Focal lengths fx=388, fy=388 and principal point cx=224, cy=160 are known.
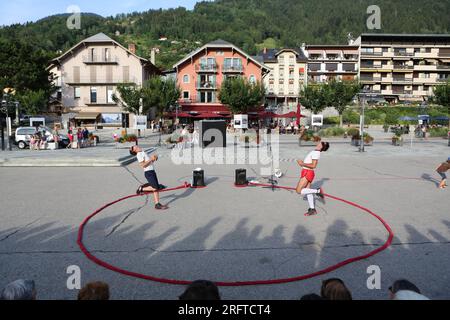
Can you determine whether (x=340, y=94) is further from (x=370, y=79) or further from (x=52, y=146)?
(x=52, y=146)

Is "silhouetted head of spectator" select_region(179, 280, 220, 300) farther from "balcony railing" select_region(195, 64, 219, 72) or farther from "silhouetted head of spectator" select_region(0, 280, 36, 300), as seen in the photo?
"balcony railing" select_region(195, 64, 219, 72)

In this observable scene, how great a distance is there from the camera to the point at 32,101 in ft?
179

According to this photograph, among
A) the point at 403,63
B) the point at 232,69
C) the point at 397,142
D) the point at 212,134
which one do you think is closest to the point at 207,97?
the point at 232,69

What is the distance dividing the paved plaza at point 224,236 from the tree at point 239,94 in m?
40.1

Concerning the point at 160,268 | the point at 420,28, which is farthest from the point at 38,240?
the point at 420,28

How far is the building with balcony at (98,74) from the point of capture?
57812 millimetres

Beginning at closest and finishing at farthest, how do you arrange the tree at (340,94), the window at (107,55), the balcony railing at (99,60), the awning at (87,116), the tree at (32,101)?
the tree at (340,94)
the tree at (32,101)
the awning at (87,116)
the balcony railing at (99,60)
the window at (107,55)

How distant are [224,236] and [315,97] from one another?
1944 inches

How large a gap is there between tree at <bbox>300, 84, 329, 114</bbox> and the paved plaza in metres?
41.4

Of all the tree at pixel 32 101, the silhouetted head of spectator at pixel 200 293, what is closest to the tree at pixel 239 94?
the tree at pixel 32 101

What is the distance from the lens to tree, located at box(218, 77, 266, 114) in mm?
52594

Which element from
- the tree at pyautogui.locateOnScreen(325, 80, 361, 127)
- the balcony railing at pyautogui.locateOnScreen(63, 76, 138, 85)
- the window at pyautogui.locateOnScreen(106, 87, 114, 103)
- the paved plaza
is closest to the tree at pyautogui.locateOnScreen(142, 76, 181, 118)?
the balcony railing at pyautogui.locateOnScreen(63, 76, 138, 85)

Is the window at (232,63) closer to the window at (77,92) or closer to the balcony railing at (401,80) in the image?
the window at (77,92)

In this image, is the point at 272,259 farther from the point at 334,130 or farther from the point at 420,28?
the point at 420,28
